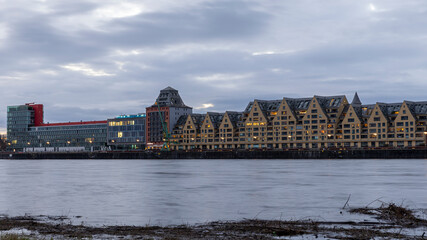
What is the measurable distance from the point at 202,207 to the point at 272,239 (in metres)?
14.4

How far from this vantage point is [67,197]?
45750 millimetres

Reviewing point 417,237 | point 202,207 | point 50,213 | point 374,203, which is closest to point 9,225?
point 50,213

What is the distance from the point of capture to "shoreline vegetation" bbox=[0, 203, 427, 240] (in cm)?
2427

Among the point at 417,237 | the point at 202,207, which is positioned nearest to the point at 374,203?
the point at 202,207

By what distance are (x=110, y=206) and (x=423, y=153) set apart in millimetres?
165239

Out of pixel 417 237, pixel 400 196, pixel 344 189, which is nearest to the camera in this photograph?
pixel 417 237

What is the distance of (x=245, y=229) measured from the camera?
86.5 ft

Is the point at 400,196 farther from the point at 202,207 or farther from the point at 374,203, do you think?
the point at 202,207

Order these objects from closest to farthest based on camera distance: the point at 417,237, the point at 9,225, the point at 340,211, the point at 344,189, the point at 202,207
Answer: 1. the point at 417,237
2. the point at 9,225
3. the point at 340,211
4. the point at 202,207
5. the point at 344,189

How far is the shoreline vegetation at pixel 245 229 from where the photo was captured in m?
24.3

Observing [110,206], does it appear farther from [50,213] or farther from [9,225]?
[9,225]

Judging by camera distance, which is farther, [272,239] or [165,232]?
[165,232]

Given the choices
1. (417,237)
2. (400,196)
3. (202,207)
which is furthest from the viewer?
(400,196)

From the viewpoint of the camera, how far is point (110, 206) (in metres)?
38.3
